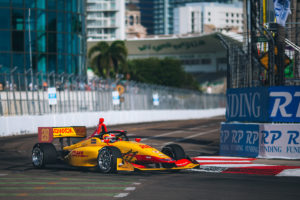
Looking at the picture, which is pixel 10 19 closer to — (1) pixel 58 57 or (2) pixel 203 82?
(1) pixel 58 57

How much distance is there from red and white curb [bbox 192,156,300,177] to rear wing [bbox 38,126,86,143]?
10.6ft

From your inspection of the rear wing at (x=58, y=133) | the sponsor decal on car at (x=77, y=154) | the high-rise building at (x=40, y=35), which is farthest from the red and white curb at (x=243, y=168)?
the high-rise building at (x=40, y=35)

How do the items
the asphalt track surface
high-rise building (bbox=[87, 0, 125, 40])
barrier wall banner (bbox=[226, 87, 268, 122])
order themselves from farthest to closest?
high-rise building (bbox=[87, 0, 125, 40]) < barrier wall banner (bbox=[226, 87, 268, 122]) < the asphalt track surface

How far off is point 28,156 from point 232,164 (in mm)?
6212

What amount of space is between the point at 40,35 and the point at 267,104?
135 feet

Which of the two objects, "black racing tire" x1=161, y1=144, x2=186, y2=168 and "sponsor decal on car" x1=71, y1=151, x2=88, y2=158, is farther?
"sponsor decal on car" x1=71, y1=151, x2=88, y2=158

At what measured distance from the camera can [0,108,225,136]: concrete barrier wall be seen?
93.7ft

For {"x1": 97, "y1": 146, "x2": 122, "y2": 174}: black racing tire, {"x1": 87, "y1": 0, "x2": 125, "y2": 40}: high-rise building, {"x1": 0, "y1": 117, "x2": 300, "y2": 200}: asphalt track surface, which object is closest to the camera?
{"x1": 0, "y1": 117, "x2": 300, "y2": 200}: asphalt track surface

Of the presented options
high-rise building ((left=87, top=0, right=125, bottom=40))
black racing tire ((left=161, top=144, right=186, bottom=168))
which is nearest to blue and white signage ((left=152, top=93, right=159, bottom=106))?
black racing tire ((left=161, top=144, right=186, bottom=168))

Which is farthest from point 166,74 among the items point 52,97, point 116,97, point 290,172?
point 290,172

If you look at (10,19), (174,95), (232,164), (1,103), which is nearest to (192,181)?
(232,164)

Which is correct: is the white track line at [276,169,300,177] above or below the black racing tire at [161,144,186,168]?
below

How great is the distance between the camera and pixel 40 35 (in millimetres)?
54594

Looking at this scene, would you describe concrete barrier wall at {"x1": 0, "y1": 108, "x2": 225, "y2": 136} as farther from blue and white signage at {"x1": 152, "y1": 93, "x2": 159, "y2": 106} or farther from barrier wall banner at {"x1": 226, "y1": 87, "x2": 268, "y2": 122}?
barrier wall banner at {"x1": 226, "y1": 87, "x2": 268, "y2": 122}
